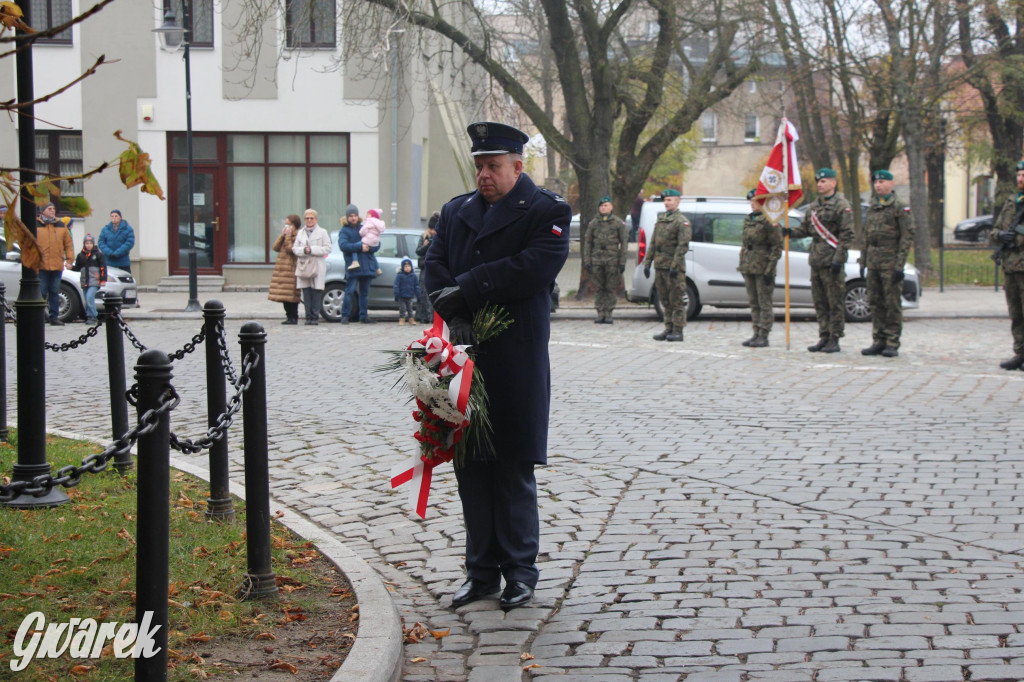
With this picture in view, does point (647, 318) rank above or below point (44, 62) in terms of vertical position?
below

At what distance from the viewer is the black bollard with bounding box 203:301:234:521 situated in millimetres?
5828

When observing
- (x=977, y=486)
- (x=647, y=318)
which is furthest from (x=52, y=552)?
(x=647, y=318)

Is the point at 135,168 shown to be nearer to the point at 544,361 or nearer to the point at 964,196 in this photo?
the point at 544,361

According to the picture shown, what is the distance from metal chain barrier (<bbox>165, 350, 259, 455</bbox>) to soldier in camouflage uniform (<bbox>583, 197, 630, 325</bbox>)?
1420 cm

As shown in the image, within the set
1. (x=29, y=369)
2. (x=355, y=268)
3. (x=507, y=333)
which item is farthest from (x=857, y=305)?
(x=507, y=333)

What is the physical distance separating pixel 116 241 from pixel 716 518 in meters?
17.8

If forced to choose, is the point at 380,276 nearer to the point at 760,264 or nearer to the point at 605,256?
the point at 605,256

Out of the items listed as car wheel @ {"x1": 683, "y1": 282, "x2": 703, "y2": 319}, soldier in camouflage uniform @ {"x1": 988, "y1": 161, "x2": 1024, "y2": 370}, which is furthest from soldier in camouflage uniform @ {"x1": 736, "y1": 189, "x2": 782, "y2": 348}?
car wheel @ {"x1": 683, "y1": 282, "x2": 703, "y2": 319}

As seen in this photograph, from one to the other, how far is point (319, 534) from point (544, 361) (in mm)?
1746

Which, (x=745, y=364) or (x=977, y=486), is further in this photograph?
(x=745, y=364)

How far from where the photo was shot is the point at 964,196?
7131cm

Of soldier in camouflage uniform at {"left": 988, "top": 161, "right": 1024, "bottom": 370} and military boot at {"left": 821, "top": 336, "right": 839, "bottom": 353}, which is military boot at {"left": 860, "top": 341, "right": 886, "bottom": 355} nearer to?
military boot at {"left": 821, "top": 336, "right": 839, "bottom": 353}

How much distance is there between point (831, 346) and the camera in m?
14.7

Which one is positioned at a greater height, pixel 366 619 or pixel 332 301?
pixel 332 301
